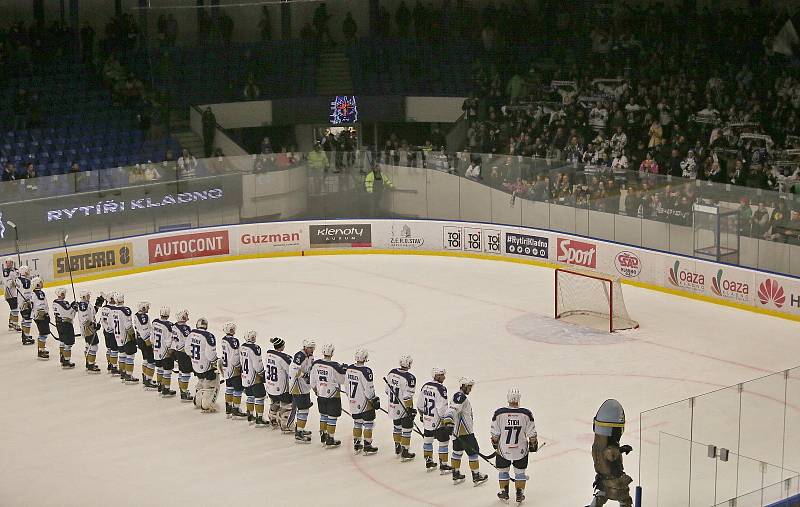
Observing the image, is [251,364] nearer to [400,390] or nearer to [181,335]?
[181,335]

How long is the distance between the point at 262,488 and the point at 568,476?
10.5 feet

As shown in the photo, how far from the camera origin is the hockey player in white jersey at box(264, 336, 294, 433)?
14.7 metres

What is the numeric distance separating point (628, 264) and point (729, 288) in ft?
6.98

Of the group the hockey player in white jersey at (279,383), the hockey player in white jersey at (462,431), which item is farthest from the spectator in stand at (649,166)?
the hockey player in white jersey at (462,431)

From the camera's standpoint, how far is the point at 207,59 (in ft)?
102

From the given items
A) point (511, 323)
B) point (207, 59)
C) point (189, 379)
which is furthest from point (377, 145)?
point (189, 379)

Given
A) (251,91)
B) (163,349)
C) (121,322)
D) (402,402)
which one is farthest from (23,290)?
(251,91)

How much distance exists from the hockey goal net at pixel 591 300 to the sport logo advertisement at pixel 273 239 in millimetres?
6758

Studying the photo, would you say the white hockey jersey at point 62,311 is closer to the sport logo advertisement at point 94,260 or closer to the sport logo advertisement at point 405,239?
the sport logo advertisement at point 94,260

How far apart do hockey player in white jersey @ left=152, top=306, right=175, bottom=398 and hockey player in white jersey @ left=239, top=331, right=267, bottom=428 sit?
1488 millimetres

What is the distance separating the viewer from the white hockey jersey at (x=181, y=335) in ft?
52.8

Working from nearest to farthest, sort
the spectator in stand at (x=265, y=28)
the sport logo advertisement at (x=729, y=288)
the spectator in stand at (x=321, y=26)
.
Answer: the sport logo advertisement at (x=729, y=288) → the spectator in stand at (x=321, y=26) → the spectator in stand at (x=265, y=28)

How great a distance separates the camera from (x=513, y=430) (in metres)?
12.6

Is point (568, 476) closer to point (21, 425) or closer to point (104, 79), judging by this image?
point (21, 425)
